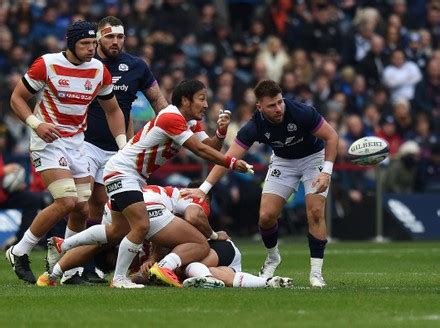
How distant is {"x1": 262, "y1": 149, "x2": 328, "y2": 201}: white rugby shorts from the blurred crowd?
8550 mm

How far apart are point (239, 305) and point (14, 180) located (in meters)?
10.2

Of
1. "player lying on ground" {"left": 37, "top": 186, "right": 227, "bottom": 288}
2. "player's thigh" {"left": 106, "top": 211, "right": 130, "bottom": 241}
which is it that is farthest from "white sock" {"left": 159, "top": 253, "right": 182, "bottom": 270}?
"player's thigh" {"left": 106, "top": 211, "right": 130, "bottom": 241}

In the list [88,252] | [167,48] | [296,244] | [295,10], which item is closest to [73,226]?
[88,252]

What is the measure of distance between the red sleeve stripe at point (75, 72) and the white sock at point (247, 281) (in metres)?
2.50

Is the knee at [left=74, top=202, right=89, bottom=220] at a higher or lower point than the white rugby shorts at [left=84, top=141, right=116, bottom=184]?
lower

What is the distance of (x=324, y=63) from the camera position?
90.9ft

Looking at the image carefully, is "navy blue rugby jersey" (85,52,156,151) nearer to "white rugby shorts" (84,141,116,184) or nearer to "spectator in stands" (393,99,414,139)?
"white rugby shorts" (84,141,116,184)

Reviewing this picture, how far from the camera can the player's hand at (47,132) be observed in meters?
14.0

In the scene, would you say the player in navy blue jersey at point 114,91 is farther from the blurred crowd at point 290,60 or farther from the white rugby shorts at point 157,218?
the blurred crowd at point 290,60

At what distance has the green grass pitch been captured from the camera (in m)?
10.8

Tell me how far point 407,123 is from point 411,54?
116 inches

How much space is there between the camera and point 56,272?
1420 centimetres

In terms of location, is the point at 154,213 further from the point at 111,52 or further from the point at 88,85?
the point at 111,52

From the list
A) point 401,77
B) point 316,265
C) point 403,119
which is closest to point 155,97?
point 316,265
